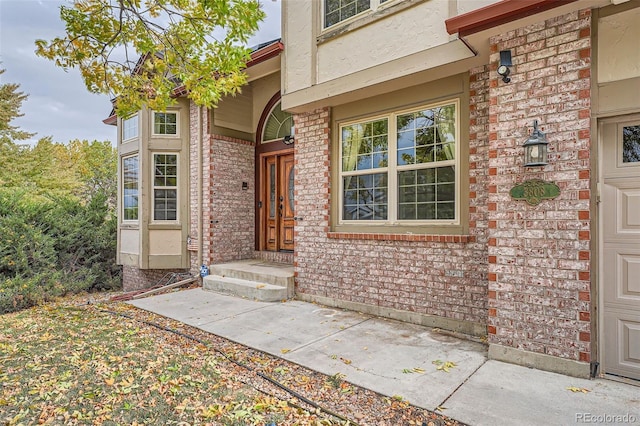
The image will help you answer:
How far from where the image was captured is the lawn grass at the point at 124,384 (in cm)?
257

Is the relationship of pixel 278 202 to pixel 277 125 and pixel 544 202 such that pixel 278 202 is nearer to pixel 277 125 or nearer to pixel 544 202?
pixel 277 125

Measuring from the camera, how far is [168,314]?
529 cm

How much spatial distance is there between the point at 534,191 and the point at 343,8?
12.2 ft

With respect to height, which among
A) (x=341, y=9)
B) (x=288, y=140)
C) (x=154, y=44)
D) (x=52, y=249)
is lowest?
(x=52, y=249)

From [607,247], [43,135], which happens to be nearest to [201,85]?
[607,247]

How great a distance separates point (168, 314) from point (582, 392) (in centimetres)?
509

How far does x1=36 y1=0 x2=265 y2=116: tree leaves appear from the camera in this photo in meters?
4.04

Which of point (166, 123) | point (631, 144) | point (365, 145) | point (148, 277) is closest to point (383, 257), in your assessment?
point (365, 145)

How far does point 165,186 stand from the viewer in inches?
317

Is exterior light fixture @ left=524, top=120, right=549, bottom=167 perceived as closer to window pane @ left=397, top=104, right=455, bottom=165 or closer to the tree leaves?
window pane @ left=397, top=104, right=455, bottom=165

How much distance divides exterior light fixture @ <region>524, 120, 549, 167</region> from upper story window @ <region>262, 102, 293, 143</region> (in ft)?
16.5

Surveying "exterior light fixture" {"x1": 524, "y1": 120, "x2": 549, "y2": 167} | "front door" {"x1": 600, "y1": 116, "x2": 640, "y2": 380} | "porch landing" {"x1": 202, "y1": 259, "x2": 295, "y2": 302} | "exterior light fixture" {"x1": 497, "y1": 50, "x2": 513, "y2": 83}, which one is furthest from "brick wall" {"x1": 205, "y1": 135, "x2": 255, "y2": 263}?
"front door" {"x1": 600, "y1": 116, "x2": 640, "y2": 380}

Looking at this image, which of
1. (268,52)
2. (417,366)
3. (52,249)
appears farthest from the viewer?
(52,249)

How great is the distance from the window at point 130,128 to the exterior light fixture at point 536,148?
331 inches
